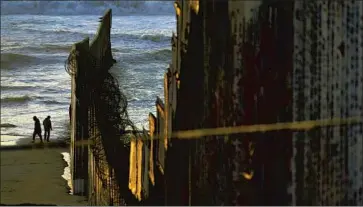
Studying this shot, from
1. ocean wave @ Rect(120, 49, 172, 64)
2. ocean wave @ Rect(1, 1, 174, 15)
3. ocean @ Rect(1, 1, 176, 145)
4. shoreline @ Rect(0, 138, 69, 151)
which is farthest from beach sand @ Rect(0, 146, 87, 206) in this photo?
ocean wave @ Rect(1, 1, 174, 15)

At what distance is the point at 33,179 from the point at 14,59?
7081mm

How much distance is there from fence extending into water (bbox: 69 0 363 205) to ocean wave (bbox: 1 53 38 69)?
9.22m

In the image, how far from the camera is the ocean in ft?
21.6

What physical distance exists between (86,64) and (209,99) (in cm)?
161

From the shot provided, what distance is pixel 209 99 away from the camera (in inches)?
41.4

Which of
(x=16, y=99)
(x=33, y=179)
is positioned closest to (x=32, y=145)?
(x=33, y=179)

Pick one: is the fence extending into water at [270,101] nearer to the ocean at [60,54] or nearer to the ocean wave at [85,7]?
the ocean at [60,54]

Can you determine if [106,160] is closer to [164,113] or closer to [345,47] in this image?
[164,113]

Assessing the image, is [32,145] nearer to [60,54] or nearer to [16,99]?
[16,99]

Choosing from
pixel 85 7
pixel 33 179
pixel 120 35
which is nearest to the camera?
pixel 33 179

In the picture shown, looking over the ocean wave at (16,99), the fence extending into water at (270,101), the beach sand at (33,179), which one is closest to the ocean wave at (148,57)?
the ocean wave at (16,99)

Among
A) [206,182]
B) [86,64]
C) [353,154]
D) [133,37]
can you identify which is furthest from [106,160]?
[133,37]

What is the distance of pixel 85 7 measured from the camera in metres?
19.3

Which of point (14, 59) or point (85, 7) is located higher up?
point (85, 7)
